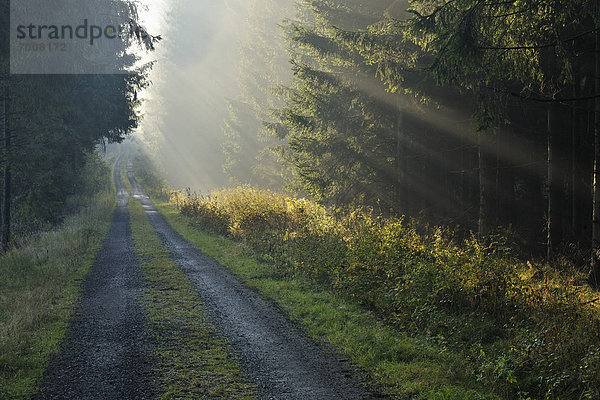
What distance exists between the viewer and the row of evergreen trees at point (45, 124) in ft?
44.4

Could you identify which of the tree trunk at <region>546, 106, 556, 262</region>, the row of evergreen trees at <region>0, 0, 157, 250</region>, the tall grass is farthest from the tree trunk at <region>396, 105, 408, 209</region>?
the row of evergreen trees at <region>0, 0, 157, 250</region>

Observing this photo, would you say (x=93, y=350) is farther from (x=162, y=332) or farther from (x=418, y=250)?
(x=418, y=250)

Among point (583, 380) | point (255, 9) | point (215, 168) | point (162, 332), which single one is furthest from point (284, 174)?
point (583, 380)

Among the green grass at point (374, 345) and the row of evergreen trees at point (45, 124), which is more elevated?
the row of evergreen trees at point (45, 124)

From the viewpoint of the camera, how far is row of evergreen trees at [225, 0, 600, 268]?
28.4 feet

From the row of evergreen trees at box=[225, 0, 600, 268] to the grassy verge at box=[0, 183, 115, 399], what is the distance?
7675mm

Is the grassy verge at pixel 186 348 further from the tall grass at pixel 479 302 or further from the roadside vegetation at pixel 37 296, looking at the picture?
the tall grass at pixel 479 302

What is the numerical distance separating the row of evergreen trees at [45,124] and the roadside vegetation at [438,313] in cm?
768

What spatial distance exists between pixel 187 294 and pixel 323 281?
3.27m

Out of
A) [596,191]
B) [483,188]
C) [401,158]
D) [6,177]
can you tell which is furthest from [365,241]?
[6,177]
